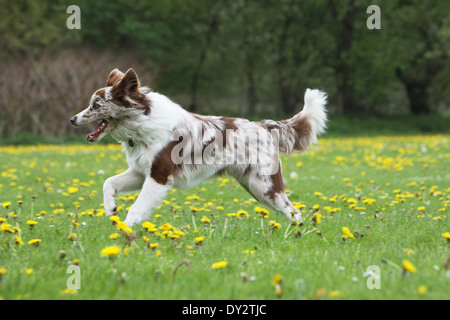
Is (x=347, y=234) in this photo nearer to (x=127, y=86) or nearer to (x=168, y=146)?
(x=168, y=146)

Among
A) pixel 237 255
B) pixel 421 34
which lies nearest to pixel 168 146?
pixel 237 255

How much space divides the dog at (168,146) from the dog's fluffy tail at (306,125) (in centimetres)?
15

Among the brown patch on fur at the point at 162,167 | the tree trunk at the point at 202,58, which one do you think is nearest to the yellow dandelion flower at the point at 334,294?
the brown patch on fur at the point at 162,167

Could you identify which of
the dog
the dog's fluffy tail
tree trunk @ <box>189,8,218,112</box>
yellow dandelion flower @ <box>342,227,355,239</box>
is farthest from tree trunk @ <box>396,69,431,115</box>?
yellow dandelion flower @ <box>342,227,355,239</box>

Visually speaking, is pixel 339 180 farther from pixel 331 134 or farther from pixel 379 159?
pixel 331 134

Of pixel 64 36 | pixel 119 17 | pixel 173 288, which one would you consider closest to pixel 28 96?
pixel 64 36

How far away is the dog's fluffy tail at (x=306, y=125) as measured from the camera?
6.33 m

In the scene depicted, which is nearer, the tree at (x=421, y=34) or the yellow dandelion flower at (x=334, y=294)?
the yellow dandelion flower at (x=334, y=294)

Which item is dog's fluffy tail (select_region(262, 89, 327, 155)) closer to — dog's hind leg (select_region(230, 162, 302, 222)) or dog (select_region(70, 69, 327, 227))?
dog (select_region(70, 69, 327, 227))

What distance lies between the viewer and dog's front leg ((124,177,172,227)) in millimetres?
5328

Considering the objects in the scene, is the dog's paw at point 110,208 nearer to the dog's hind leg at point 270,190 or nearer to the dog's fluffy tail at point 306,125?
the dog's hind leg at point 270,190

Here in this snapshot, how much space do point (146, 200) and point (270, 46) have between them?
98.1ft

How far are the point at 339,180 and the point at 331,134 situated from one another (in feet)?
57.6
